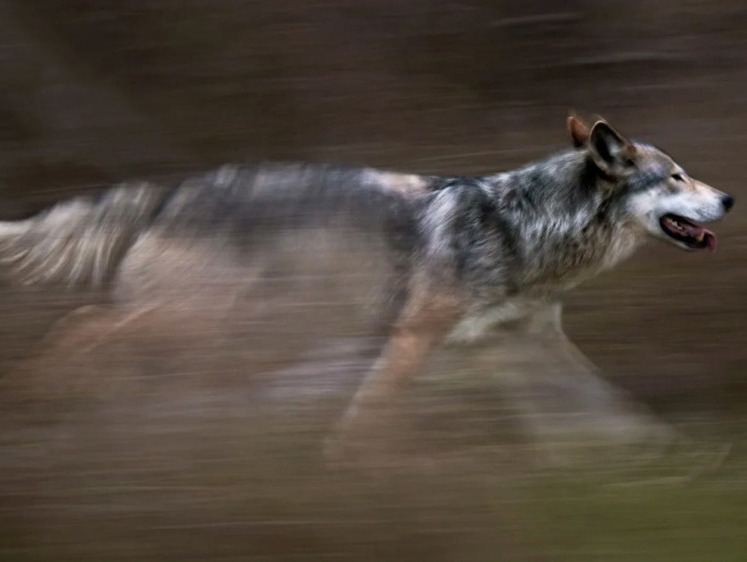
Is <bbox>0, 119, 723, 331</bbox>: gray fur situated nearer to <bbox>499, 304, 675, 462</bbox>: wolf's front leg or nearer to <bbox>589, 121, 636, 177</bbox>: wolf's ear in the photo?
Result: <bbox>589, 121, 636, 177</bbox>: wolf's ear

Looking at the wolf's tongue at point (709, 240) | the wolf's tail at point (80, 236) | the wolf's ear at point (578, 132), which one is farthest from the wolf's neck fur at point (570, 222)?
the wolf's tail at point (80, 236)

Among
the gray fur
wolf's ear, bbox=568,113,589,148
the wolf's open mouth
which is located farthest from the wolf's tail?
the wolf's open mouth

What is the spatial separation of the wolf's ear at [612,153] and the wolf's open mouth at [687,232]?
0.33 m

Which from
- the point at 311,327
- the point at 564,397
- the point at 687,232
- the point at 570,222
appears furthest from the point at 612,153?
the point at 311,327

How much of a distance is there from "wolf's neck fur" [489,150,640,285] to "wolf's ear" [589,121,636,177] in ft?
0.27

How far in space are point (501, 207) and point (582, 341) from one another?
82cm

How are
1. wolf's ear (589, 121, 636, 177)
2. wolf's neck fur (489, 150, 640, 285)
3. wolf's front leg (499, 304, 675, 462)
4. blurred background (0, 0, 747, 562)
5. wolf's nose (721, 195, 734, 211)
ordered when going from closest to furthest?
blurred background (0, 0, 747, 562), wolf's front leg (499, 304, 675, 462), wolf's nose (721, 195, 734, 211), wolf's ear (589, 121, 636, 177), wolf's neck fur (489, 150, 640, 285)

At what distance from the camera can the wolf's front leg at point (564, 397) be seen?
13.5 ft

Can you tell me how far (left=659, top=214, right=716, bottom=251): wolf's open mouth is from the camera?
6.22 metres

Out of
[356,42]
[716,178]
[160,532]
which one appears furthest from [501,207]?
[160,532]

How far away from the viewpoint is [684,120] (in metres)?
8.41

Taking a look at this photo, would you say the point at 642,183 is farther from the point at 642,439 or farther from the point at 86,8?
the point at 86,8

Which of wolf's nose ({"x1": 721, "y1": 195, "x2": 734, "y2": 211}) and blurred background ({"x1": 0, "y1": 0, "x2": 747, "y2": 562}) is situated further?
wolf's nose ({"x1": 721, "y1": 195, "x2": 734, "y2": 211})

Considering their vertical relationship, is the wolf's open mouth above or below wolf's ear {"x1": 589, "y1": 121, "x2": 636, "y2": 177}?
below
